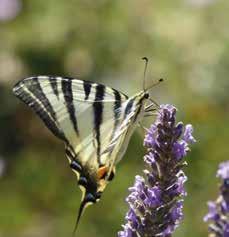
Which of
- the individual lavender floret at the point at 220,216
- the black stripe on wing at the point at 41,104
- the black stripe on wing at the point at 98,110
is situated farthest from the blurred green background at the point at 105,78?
the individual lavender floret at the point at 220,216

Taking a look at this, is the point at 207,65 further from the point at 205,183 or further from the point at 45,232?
the point at 45,232

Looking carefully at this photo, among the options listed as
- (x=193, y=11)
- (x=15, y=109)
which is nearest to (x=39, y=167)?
(x=15, y=109)

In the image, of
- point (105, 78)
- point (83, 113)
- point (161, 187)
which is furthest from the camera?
point (105, 78)

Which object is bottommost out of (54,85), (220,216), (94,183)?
(220,216)

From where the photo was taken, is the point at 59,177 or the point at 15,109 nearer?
the point at 59,177

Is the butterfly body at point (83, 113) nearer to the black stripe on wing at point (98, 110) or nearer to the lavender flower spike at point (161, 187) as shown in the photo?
the black stripe on wing at point (98, 110)

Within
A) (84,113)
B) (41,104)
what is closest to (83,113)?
(84,113)

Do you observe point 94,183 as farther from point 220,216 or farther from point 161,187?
point 220,216
